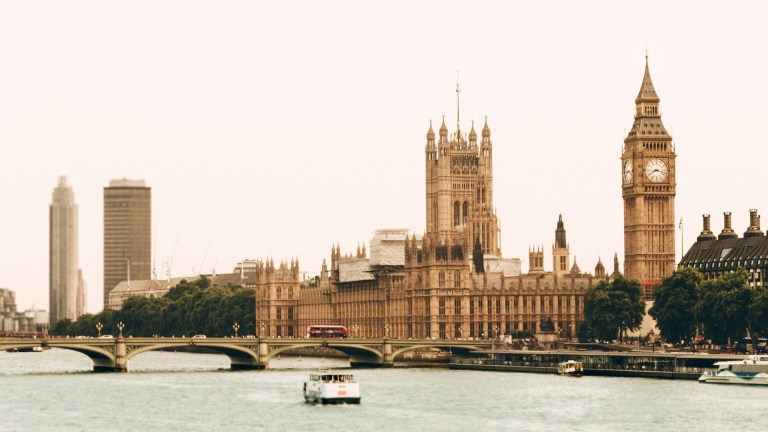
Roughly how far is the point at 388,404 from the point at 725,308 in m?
53.0

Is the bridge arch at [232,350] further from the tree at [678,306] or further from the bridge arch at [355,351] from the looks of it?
the tree at [678,306]

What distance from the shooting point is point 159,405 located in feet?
415

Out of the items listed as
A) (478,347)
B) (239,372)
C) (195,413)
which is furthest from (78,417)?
(478,347)

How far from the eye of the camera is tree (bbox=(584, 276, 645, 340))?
627 ft

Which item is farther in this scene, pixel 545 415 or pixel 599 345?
pixel 599 345

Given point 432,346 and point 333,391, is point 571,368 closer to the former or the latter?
point 432,346

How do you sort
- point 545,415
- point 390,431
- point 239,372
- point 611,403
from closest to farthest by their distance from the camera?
1. point 390,431
2. point 545,415
3. point 611,403
4. point 239,372

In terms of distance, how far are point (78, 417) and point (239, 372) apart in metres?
51.1

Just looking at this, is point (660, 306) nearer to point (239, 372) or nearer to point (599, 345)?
point (599, 345)

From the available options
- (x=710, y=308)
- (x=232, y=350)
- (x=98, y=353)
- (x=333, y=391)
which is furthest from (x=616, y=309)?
(x=333, y=391)

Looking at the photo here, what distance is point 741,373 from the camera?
462 feet

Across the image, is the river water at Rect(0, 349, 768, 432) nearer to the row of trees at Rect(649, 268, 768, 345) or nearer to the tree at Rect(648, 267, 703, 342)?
the row of trees at Rect(649, 268, 768, 345)

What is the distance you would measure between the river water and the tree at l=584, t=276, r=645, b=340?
32631 millimetres

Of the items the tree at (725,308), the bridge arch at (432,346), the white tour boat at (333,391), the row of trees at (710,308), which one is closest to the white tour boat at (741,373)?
the row of trees at (710,308)
